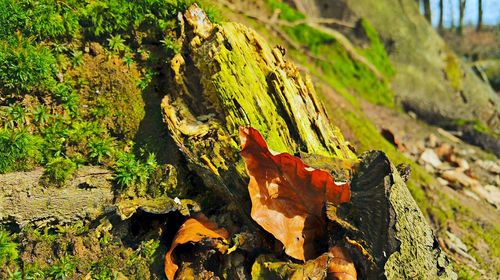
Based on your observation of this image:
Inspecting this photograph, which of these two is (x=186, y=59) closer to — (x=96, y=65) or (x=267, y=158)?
(x=96, y=65)

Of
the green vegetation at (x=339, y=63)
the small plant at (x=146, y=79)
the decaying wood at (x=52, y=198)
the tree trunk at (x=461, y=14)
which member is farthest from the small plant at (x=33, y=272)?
the tree trunk at (x=461, y=14)

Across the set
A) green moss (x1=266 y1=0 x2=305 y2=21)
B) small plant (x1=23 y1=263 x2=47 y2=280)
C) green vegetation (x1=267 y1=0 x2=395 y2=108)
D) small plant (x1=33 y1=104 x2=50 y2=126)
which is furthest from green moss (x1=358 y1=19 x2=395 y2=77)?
small plant (x1=23 y1=263 x2=47 y2=280)

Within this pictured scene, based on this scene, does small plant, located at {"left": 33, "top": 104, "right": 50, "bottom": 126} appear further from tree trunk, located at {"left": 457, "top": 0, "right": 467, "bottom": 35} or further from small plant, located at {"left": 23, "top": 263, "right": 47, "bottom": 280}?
tree trunk, located at {"left": 457, "top": 0, "right": 467, "bottom": 35}

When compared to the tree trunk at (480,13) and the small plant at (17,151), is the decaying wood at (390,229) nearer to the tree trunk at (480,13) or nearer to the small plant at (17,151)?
the small plant at (17,151)

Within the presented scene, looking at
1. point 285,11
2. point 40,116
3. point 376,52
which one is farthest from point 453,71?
point 40,116

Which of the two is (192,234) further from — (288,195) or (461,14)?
(461,14)

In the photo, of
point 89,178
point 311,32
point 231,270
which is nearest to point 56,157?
point 89,178
